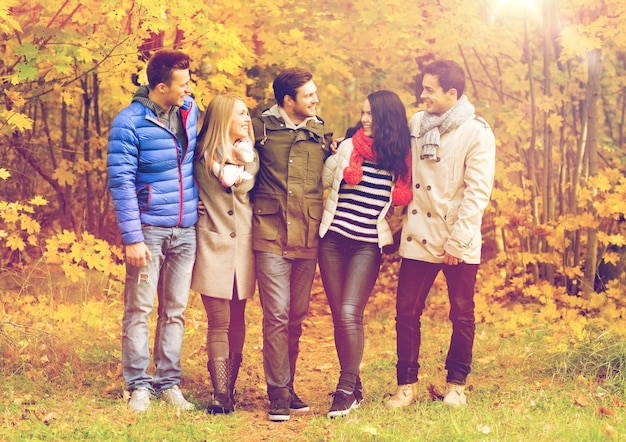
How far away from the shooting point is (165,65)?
14.0 ft

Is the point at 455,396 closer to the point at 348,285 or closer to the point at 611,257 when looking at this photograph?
the point at 348,285

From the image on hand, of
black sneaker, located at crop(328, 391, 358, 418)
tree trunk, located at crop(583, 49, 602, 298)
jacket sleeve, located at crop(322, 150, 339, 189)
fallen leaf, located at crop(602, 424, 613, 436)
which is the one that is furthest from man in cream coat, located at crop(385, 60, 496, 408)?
tree trunk, located at crop(583, 49, 602, 298)

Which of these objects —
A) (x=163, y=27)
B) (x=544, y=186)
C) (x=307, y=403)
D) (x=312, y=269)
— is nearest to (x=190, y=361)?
(x=307, y=403)

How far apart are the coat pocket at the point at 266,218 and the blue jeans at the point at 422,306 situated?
813 millimetres

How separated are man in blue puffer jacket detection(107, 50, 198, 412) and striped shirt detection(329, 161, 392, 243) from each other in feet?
2.85

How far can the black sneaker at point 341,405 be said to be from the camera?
4.30 metres

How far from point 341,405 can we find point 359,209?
1144 millimetres

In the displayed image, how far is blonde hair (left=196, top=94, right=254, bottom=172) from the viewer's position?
433 cm

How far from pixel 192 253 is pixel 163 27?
6.20 ft

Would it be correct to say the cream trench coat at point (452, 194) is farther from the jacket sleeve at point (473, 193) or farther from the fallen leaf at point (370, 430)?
the fallen leaf at point (370, 430)

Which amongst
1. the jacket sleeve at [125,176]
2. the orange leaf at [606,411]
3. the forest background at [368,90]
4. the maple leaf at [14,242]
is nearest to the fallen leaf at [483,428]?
the orange leaf at [606,411]

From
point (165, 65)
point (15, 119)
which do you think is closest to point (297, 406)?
point (165, 65)

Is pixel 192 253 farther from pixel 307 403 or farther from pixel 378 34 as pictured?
pixel 378 34

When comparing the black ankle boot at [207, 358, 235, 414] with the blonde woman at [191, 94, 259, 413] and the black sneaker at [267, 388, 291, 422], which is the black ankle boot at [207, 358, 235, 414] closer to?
the blonde woman at [191, 94, 259, 413]
